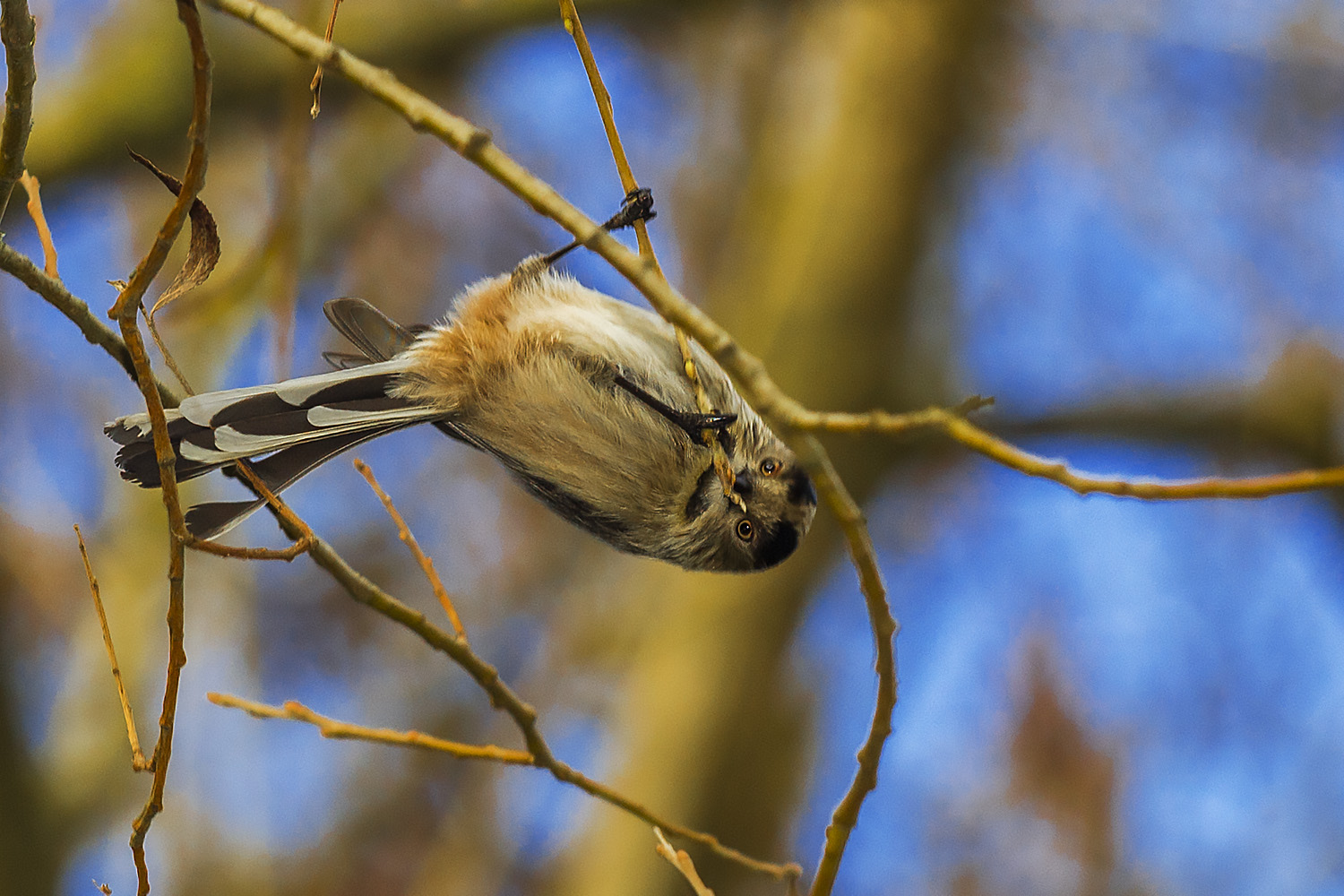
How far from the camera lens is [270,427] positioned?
2.24 m

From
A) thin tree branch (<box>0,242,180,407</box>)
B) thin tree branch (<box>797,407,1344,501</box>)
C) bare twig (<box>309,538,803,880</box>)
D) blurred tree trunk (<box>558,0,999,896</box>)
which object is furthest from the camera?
blurred tree trunk (<box>558,0,999,896</box>)

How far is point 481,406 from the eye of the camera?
105 inches

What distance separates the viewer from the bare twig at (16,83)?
4.59ft

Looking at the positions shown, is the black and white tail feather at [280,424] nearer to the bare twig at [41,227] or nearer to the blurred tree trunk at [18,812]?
the bare twig at [41,227]

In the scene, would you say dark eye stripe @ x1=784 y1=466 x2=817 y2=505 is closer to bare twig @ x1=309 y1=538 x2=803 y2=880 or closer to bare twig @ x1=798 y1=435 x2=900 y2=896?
bare twig @ x1=309 y1=538 x2=803 y2=880

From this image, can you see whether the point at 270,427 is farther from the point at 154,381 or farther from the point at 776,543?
the point at 776,543

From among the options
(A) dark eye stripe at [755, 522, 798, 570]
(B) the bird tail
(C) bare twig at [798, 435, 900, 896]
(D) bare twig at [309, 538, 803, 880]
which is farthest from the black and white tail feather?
(C) bare twig at [798, 435, 900, 896]

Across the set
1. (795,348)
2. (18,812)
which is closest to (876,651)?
(18,812)

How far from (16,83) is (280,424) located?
37.0 inches

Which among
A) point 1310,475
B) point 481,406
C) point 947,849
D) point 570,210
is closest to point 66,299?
point 570,210

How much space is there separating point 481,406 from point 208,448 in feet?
2.38

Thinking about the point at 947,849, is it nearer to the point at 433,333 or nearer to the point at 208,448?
the point at 433,333

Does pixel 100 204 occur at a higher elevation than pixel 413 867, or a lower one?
higher

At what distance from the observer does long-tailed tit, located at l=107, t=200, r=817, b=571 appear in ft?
8.39
